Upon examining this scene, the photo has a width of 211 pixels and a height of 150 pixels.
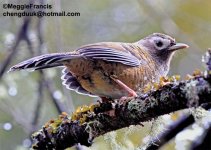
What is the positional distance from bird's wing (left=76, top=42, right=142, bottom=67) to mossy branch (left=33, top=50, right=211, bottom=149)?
65 centimetres

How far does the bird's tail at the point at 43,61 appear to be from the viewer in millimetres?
3080

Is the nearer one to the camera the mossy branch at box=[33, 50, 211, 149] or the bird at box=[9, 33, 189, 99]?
the mossy branch at box=[33, 50, 211, 149]

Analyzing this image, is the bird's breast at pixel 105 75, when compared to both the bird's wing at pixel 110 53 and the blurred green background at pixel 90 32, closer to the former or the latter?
the bird's wing at pixel 110 53

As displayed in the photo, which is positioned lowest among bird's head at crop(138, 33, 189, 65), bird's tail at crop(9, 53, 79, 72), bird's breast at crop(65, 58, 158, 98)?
bird's breast at crop(65, 58, 158, 98)

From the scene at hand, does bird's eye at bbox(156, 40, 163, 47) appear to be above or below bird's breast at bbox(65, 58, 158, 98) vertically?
above

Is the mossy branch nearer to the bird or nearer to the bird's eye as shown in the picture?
the bird

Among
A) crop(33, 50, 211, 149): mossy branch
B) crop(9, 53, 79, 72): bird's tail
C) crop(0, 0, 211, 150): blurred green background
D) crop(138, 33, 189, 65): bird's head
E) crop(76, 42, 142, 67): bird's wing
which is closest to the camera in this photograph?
crop(33, 50, 211, 149): mossy branch

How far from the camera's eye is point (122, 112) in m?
2.74

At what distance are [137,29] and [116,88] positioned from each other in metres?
Result: 4.17

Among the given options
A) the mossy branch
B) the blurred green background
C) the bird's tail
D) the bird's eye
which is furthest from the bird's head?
the mossy branch

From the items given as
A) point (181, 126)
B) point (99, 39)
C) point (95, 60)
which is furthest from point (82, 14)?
point (181, 126)

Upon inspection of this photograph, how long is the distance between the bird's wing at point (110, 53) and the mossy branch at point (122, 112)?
0.65m

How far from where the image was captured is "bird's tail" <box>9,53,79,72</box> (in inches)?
121

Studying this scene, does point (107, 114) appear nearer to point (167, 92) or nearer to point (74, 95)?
point (167, 92)
